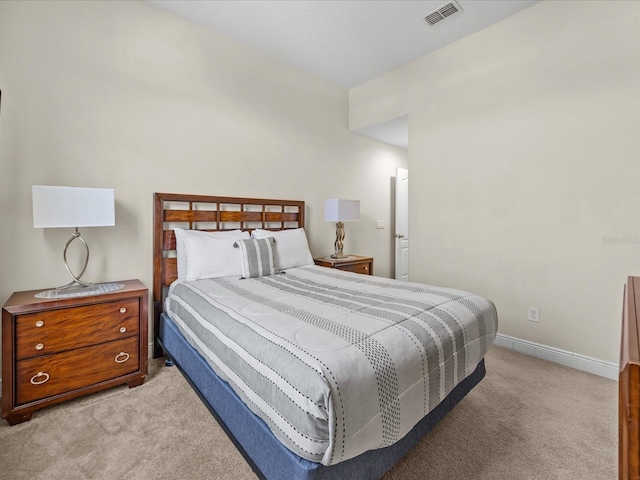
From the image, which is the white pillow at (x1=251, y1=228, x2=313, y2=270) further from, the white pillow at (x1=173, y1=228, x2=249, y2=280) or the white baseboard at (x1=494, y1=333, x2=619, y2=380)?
the white baseboard at (x1=494, y1=333, x2=619, y2=380)

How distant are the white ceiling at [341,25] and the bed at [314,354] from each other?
5.78 ft

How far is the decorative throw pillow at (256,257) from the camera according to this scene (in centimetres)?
263

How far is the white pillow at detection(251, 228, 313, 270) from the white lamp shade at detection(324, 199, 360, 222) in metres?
0.65

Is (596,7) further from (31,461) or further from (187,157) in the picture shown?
(31,461)

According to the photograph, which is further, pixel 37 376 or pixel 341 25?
pixel 341 25

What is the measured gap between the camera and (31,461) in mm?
1521

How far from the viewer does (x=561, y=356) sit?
260 centimetres

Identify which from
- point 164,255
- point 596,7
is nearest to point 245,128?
point 164,255

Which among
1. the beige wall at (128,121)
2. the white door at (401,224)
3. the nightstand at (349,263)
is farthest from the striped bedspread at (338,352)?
the white door at (401,224)

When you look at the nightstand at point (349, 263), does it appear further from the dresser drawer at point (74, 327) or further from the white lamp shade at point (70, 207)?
the white lamp shade at point (70, 207)

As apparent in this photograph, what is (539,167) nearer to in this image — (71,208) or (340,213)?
(340,213)

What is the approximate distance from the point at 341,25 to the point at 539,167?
222 cm

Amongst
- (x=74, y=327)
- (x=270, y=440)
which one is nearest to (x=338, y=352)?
(x=270, y=440)

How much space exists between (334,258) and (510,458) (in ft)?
8.44
